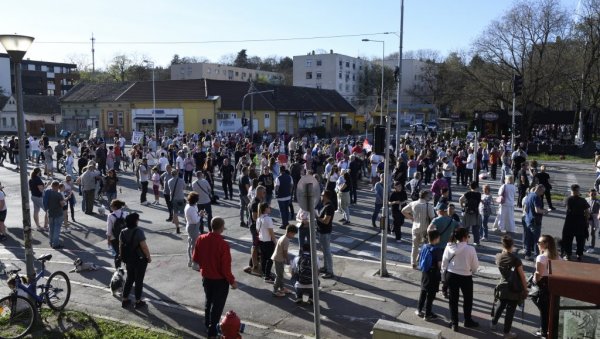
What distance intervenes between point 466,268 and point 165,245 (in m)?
7.81

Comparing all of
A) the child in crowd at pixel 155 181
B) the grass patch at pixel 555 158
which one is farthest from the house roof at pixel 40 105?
the grass patch at pixel 555 158

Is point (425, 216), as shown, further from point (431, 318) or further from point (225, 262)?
point (225, 262)

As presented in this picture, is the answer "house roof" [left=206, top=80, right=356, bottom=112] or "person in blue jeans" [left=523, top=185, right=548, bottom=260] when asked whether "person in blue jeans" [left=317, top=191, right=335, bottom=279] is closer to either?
"person in blue jeans" [left=523, top=185, right=548, bottom=260]

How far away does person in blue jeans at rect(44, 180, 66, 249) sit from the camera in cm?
1252

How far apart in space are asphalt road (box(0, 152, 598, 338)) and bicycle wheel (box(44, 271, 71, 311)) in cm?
35

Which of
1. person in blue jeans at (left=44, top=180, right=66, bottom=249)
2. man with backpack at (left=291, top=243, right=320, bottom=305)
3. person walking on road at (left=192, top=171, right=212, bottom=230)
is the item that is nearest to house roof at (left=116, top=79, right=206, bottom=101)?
person walking on road at (left=192, top=171, right=212, bottom=230)

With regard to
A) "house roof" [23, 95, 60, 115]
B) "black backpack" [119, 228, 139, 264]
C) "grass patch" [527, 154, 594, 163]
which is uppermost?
"house roof" [23, 95, 60, 115]

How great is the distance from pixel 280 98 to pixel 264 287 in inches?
1976

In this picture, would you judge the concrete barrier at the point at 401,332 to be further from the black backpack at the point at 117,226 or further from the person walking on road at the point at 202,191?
the person walking on road at the point at 202,191

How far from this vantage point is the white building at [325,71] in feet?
317

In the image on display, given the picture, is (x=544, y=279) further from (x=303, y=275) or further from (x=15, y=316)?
(x=15, y=316)

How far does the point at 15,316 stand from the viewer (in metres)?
7.73

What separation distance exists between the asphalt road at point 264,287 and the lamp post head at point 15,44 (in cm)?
415

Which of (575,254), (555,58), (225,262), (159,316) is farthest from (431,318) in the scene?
(555,58)
